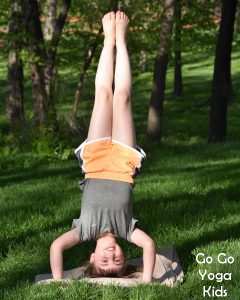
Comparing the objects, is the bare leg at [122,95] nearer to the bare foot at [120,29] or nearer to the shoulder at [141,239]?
the bare foot at [120,29]

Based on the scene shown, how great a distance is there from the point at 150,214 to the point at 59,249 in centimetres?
303

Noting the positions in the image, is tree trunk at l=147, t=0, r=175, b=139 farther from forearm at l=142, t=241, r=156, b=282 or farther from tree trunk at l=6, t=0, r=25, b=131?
forearm at l=142, t=241, r=156, b=282

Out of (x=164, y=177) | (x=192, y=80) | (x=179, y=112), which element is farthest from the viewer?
(x=192, y=80)

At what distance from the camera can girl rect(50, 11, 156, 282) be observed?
6.38 m

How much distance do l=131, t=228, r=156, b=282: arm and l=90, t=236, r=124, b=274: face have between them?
20cm

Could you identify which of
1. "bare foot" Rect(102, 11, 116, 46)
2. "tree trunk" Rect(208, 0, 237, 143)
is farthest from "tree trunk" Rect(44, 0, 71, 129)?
"bare foot" Rect(102, 11, 116, 46)

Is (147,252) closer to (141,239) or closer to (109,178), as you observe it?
(141,239)

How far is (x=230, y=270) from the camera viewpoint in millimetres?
6641

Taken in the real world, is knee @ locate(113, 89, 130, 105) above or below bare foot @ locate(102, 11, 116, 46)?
below

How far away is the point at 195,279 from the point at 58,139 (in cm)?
1173

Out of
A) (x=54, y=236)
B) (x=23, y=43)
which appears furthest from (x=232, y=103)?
(x=54, y=236)

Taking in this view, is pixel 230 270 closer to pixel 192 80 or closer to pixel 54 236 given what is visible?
pixel 54 236

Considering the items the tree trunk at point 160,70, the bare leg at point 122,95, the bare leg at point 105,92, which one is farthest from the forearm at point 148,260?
the tree trunk at point 160,70

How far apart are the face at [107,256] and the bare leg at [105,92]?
105 cm
